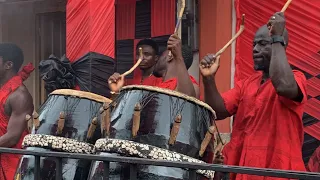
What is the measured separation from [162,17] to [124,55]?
2.51 ft

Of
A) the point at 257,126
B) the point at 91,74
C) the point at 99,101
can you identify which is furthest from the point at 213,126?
the point at 91,74

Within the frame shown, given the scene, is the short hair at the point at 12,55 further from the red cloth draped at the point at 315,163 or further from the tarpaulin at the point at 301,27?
the red cloth draped at the point at 315,163

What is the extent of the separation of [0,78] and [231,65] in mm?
2131

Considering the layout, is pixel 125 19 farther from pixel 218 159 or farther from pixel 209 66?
pixel 218 159

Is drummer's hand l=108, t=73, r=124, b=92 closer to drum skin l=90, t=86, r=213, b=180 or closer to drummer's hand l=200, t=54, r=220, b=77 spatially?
drummer's hand l=200, t=54, r=220, b=77

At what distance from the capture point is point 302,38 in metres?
4.87

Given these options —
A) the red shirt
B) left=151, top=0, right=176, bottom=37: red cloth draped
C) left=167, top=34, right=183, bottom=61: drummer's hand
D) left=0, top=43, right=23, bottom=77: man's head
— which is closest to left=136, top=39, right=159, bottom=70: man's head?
left=0, top=43, right=23, bottom=77: man's head

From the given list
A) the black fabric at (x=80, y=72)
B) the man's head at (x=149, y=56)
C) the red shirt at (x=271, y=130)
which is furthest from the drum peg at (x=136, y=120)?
the man's head at (x=149, y=56)

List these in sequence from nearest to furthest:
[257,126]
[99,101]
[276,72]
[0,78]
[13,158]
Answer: [276,72], [257,126], [99,101], [13,158], [0,78]

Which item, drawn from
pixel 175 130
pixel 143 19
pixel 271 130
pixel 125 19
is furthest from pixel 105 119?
pixel 125 19

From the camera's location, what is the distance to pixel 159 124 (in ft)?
8.64

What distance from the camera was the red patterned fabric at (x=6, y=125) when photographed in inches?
162

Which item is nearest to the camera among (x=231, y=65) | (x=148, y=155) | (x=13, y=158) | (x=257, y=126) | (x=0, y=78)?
(x=148, y=155)

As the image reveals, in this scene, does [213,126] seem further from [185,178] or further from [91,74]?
[91,74]
